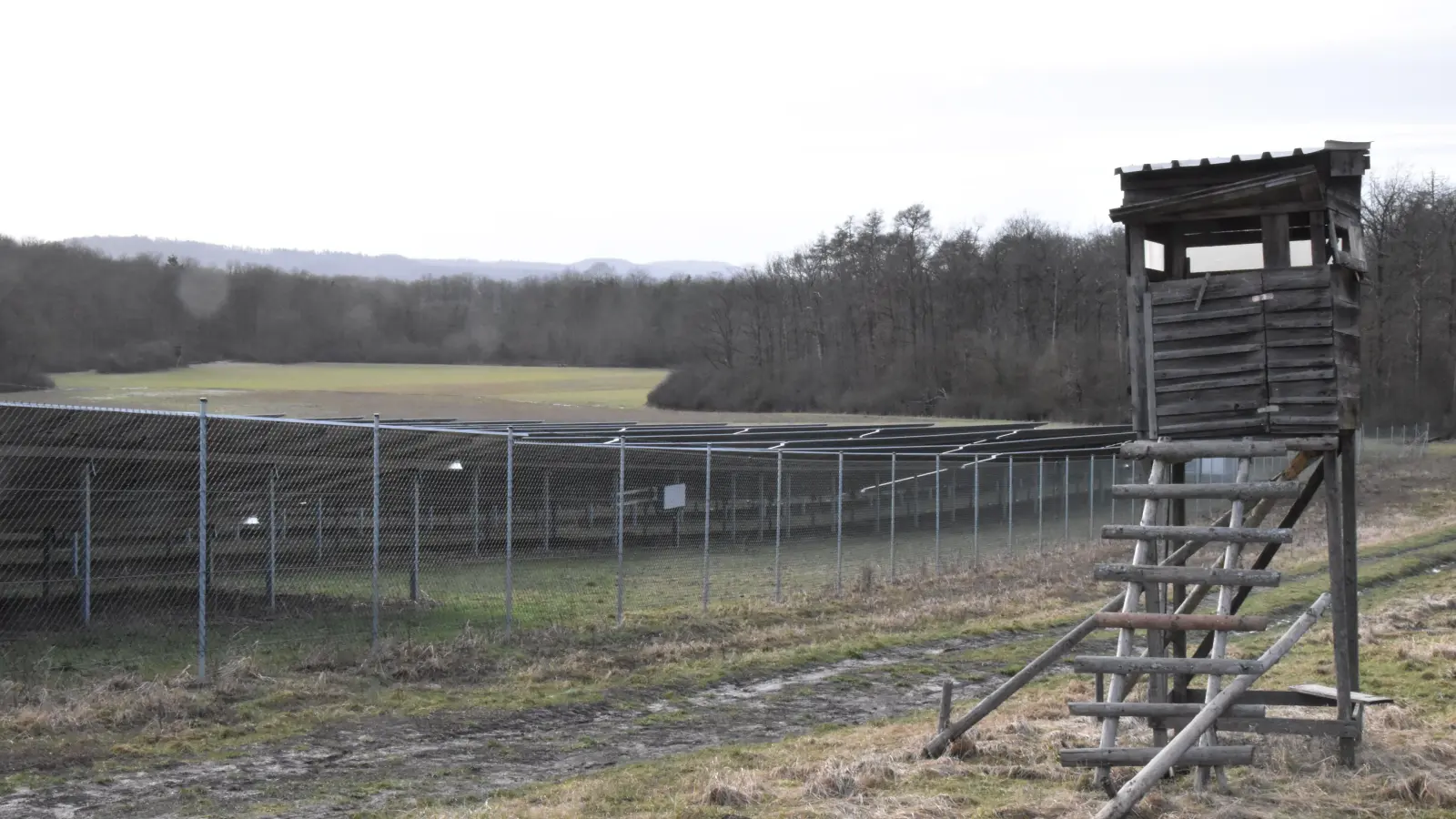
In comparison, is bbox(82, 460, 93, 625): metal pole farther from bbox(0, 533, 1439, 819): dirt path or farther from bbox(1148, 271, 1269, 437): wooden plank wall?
bbox(1148, 271, 1269, 437): wooden plank wall

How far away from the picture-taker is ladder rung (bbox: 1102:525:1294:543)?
887 centimetres

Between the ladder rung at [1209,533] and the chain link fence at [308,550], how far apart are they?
117 inches

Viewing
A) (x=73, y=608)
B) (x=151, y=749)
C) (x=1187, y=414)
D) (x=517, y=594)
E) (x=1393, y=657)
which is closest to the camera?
(x=151, y=749)

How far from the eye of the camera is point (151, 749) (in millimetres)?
9250

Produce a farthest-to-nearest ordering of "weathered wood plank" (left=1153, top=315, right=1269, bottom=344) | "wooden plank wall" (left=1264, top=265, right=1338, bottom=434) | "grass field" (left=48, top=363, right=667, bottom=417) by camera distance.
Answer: "grass field" (left=48, top=363, right=667, bottom=417) < "weathered wood plank" (left=1153, top=315, right=1269, bottom=344) < "wooden plank wall" (left=1264, top=265, right=1338, bottom=434)

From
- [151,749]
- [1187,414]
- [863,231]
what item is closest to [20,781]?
[151,749]

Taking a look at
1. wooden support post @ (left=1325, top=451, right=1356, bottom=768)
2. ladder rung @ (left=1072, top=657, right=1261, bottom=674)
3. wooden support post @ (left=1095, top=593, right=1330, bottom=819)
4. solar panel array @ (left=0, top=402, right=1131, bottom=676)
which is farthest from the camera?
solar panel array @ (left=0, top=402, right=1131, bottom=676)

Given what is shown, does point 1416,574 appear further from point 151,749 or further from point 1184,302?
point 151,749

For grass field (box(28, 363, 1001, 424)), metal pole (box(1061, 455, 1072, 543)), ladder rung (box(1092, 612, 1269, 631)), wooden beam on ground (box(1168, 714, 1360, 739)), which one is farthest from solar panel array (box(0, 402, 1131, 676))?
grass field (box(28, 363, 1001, 424))

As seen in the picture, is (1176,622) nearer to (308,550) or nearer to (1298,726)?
(1298,726)

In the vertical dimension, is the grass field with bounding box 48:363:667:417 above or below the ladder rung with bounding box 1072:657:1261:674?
above

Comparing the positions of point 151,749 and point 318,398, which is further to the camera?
point 318,398

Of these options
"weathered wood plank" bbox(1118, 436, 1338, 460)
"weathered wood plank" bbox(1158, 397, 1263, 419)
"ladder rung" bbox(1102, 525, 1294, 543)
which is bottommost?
"ladder rung" bbox(1102, 525, 1294, 543)

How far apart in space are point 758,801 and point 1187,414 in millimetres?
4526
